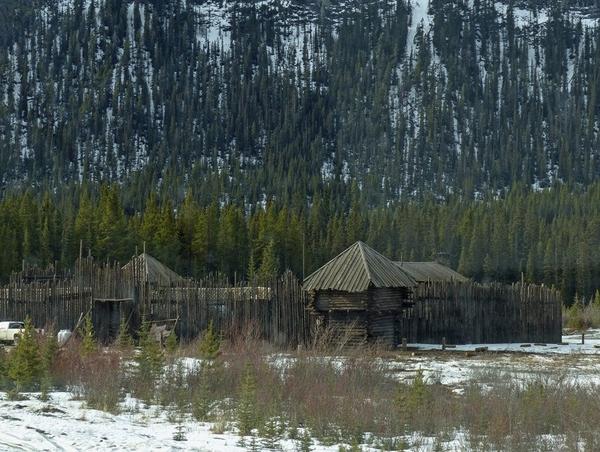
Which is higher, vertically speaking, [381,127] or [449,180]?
[381,127]

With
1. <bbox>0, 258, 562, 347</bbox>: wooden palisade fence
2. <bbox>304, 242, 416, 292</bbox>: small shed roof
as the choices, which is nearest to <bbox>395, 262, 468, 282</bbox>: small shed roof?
<bbox>304, 242, 416, 292</bbox>: small shed roof

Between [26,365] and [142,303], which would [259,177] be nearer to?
[142,303]

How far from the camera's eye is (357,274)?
29.4 metres

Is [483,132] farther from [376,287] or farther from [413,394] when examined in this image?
[413,394]

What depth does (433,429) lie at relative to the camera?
12.8 meters

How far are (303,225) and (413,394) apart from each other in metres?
63.6

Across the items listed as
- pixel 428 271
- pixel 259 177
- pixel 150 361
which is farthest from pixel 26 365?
pixel 259 177

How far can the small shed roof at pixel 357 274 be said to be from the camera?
29.0 meters

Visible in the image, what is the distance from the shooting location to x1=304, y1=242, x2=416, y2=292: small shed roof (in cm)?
2900

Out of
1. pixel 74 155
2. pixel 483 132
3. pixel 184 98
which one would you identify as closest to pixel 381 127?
pixel 483 132

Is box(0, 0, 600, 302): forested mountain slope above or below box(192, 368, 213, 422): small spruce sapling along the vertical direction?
above

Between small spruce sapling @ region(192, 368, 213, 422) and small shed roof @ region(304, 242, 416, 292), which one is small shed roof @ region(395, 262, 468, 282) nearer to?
small shed roof @ region(304, 242, 416, 292)

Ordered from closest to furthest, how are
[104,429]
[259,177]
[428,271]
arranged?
[104,429]
[428,271]
[259,177]

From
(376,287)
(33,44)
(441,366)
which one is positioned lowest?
(441,366)
